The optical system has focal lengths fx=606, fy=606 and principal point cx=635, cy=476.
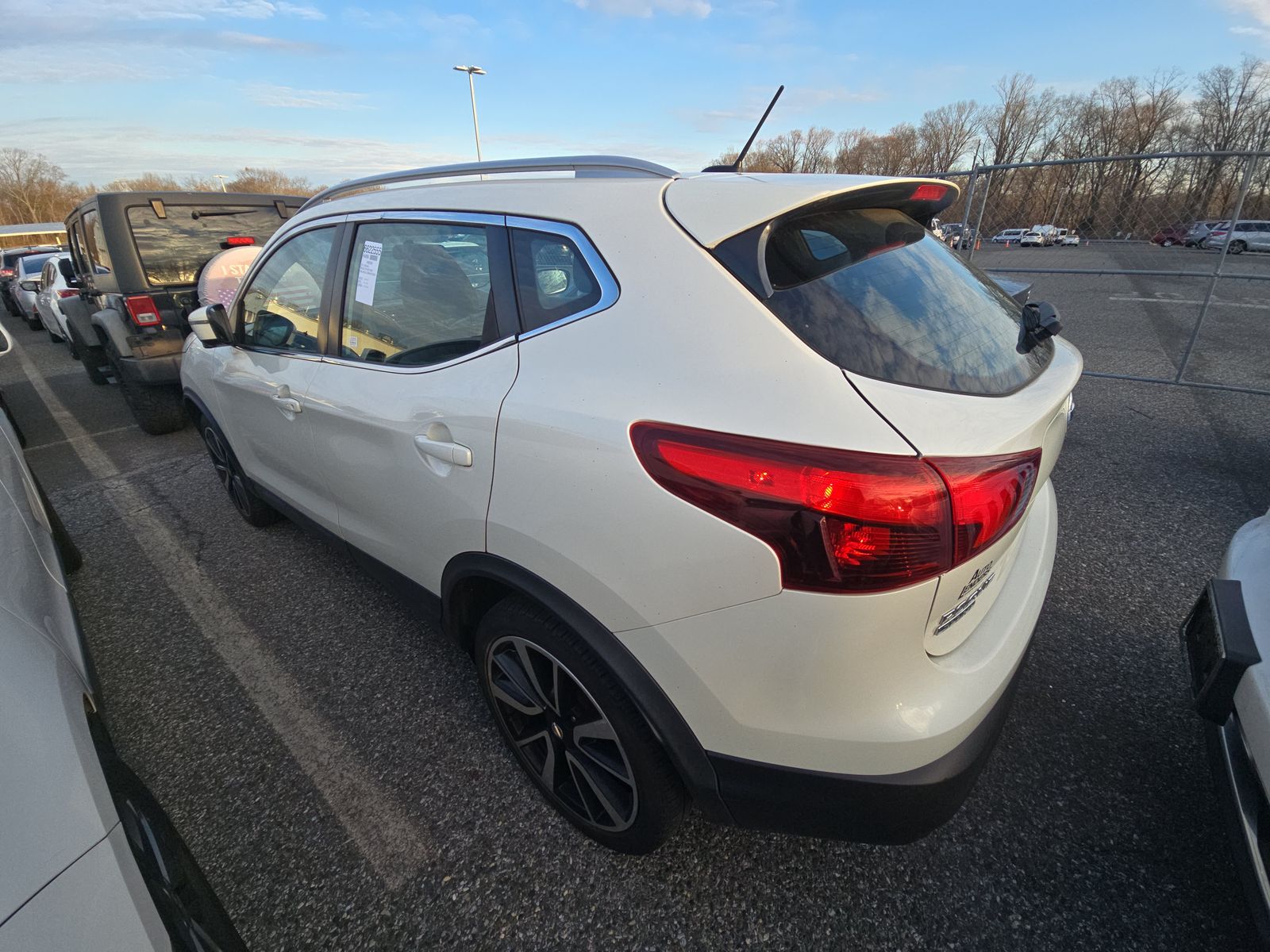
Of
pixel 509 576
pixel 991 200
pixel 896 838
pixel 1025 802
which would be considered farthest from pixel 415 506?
pixel 991 200

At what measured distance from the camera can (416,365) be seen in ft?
6.15

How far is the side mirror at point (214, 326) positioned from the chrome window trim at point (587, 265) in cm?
214

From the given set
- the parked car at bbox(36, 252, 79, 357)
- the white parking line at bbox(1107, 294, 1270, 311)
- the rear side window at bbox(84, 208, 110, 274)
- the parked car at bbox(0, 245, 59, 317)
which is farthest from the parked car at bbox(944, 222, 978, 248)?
the parked car at bbox(0, 245, 59, 317)

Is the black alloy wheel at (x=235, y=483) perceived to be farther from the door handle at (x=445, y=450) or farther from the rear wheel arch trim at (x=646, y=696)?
the rear wheel arch trim at (x=646, y=696)

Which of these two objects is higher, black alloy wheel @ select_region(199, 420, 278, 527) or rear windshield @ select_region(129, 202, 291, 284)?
rear windshield @ select_region(129, 202, 291, 284)

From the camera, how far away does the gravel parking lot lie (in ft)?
5.23

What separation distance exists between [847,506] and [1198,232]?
23.1 ft

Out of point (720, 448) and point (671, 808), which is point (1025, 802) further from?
point (720, 448)

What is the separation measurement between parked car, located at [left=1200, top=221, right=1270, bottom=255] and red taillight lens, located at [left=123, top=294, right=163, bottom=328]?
9.08m

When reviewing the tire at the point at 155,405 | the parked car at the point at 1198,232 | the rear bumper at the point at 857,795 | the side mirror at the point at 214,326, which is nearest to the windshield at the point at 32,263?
the tire at the point at 155,405

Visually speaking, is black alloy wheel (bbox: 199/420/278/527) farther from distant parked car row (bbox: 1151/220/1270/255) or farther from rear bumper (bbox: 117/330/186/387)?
distant parked car row (bbox: 1151/220/1270/255)

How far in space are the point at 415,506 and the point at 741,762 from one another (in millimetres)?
1201

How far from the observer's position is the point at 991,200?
627 centimetres

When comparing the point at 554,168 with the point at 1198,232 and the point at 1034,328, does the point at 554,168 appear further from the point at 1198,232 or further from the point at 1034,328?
the point at 1198,232
